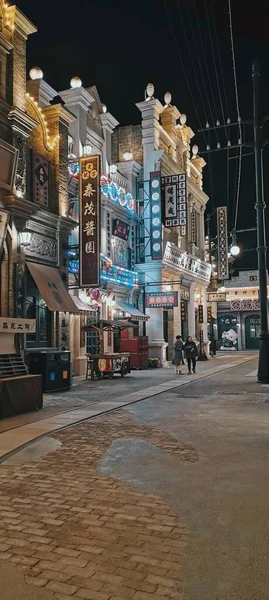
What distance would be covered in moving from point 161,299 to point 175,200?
5.51m

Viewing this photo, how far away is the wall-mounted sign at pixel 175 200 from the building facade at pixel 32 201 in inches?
363

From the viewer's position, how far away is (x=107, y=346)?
2414cm

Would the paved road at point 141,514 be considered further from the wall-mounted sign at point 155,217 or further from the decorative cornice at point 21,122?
the wall-mounted sign at point 155,217

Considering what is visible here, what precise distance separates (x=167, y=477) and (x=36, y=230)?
38.2ft

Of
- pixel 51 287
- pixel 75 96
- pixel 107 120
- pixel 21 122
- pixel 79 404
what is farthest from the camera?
pixel 107 120

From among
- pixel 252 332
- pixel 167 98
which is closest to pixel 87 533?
pixel 167 98

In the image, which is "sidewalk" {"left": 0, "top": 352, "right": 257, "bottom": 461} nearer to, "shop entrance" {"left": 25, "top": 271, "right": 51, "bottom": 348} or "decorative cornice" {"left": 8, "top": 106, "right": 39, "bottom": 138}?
"shop entrance" {"left": 25, "top": 271, "right": 51, "bottom": 348}

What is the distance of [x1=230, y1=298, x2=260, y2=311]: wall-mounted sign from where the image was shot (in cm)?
5203

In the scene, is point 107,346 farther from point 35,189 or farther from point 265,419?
point 265,419

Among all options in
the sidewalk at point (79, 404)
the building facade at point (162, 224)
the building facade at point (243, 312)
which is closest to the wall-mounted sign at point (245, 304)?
the building facade at point (243, 312)

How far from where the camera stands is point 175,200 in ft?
86.8

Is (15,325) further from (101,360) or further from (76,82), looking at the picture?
(76,82)

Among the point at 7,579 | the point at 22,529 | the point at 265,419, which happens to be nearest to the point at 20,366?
the point at 265,419

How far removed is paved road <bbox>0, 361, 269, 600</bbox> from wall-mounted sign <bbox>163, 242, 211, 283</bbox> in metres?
19.3
